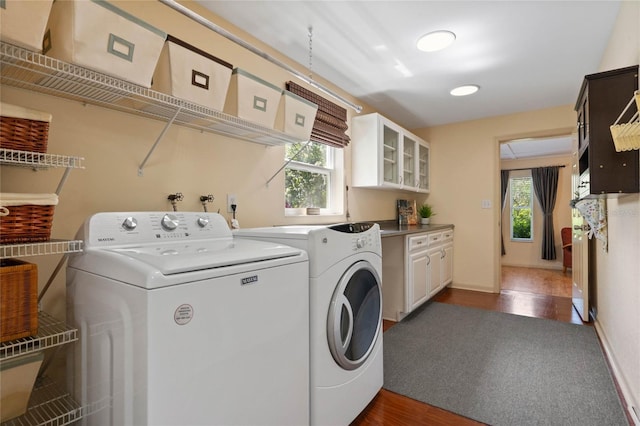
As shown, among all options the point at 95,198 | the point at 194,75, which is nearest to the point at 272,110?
the point at 194,75

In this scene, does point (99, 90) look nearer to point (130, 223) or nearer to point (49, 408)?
point (130, 223)

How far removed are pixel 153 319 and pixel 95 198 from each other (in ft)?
3.09

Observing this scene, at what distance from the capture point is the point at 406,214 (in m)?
4.39

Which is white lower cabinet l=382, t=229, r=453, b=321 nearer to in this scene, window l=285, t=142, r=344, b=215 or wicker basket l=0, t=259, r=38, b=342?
window l=285, t=142, r=344, b=215

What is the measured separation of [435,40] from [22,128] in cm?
240

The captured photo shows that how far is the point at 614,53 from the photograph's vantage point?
2.20 metres

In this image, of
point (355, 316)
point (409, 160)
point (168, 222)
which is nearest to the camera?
point (168, 222)

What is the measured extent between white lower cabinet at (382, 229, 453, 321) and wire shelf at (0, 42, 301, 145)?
176 cm

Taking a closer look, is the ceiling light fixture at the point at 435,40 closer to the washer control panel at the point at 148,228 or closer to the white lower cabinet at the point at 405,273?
the white lower cabinet at the point at 405,273

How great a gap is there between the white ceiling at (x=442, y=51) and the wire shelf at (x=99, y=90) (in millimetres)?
784

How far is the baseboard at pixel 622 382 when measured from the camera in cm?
157

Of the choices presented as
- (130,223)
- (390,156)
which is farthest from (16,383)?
(390,156)

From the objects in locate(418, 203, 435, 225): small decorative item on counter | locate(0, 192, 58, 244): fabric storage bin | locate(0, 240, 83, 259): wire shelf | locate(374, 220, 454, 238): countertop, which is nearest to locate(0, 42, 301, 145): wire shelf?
locate(0, 192, 58, 244): fabric storage bin

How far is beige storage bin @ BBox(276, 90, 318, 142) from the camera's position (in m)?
1.96
